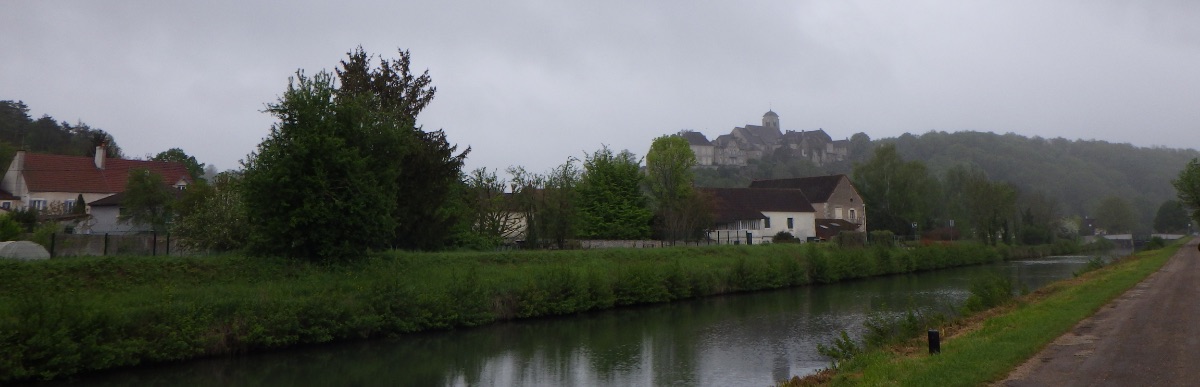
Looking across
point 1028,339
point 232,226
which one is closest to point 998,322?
point 1028,339

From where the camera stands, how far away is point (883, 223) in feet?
264

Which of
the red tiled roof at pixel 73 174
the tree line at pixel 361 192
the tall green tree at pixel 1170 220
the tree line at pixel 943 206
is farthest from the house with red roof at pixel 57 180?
the tall green tree at pixel 1170 220

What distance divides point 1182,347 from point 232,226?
28.5m

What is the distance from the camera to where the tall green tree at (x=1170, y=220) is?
4467 inches

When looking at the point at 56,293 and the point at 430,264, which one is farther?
the point at 430,264

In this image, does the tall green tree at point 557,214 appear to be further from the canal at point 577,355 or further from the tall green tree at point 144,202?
the tall green tree at point 144,202

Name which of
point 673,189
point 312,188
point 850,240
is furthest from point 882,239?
point 312,188

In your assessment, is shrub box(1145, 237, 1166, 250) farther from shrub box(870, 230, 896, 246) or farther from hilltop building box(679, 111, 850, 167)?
hilltop building box(679, 111, 850, 167)

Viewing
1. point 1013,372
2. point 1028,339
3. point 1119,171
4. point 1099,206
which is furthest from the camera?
point 1119,171

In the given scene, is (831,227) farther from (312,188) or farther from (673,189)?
(312,188)

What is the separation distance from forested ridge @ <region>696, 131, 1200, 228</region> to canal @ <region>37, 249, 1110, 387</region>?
91.0 meters

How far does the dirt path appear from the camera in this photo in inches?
443

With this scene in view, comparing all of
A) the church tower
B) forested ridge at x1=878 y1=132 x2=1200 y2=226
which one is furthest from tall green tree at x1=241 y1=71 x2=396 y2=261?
the church tower

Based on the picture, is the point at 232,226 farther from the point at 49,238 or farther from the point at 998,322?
the point at 998,322
